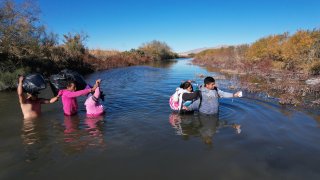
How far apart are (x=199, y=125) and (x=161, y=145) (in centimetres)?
207

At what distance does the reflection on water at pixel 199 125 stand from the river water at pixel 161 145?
3 centimetres

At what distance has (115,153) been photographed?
6309 mm

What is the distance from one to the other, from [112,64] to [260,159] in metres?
36.3

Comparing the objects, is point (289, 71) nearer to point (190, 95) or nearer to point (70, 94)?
point (190, 95)

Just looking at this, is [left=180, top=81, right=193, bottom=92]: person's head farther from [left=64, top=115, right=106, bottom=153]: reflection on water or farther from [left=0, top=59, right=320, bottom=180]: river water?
[left=64, top=115, right=106, bottom=153]: reflection on water

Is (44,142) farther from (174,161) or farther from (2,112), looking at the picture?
(2,112)

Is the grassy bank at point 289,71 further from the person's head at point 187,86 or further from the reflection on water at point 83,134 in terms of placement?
the reflection on water at point 83,134

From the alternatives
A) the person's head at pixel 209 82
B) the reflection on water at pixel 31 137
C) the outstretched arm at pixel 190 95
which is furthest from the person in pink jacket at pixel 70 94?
the person's head at pixel 209 82

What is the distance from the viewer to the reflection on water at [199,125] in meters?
7.71

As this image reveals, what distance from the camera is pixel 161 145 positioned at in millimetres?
6832

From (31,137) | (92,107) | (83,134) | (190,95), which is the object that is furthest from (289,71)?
(31,137)

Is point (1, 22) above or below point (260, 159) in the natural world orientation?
above

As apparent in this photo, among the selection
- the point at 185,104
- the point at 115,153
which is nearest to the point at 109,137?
the point at 115,153

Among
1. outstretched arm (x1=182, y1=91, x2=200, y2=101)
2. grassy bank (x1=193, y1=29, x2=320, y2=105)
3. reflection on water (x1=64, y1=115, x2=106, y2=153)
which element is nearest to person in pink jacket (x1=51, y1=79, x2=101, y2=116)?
reflection on water (x1=64, y1=115, x2=106, y2=153)
